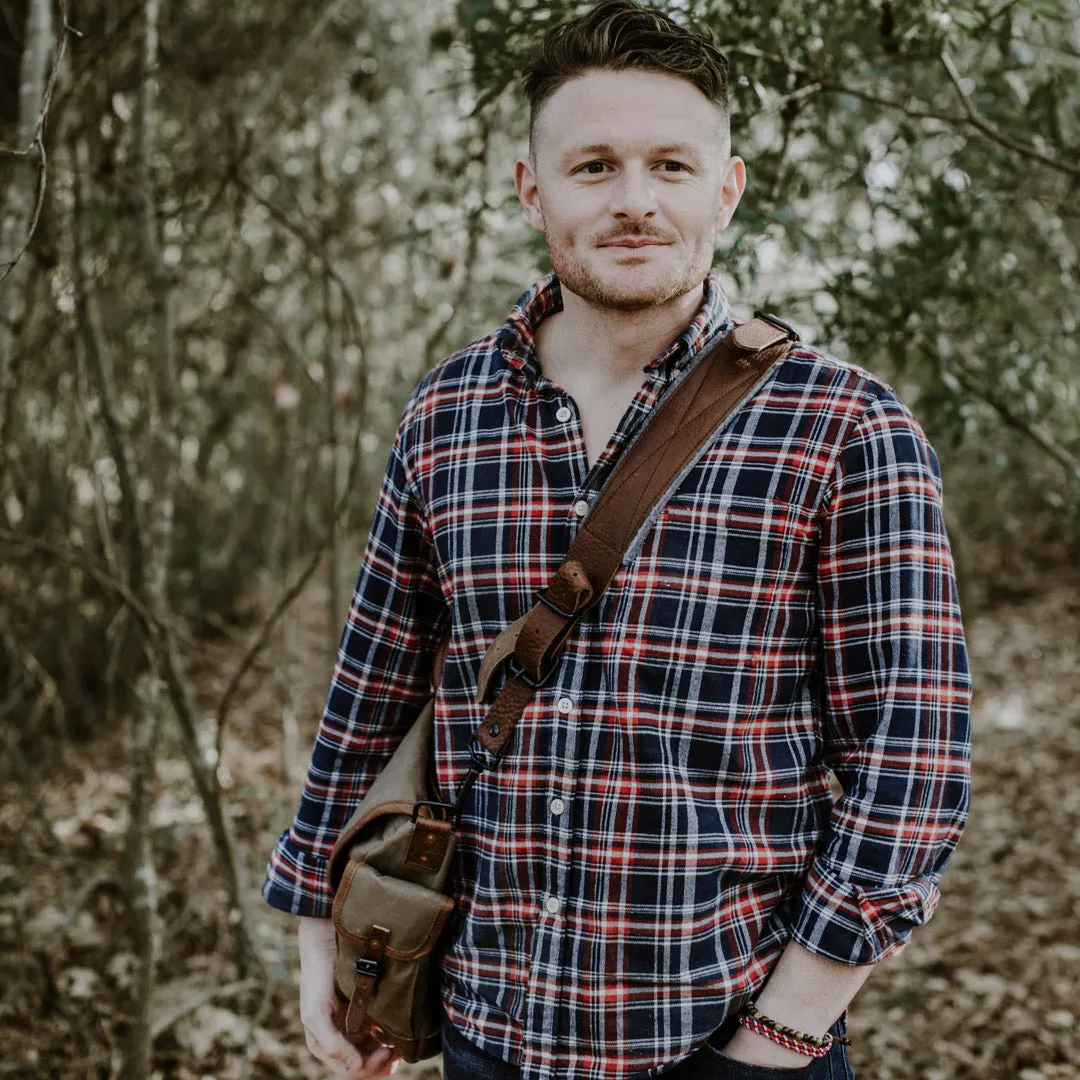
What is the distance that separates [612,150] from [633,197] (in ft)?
0.33

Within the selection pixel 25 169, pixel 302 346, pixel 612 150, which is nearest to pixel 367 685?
pixel 612 150

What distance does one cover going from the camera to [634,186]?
1609 millimetres

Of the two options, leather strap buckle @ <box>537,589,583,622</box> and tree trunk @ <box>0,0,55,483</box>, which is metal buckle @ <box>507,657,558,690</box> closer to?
leather strap buckle @ <box>537,589,583,622</box>

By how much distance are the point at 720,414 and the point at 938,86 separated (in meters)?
3.33

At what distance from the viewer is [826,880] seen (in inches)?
57.5

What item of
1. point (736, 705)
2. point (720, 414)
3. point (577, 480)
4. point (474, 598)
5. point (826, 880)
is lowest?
point (826, 880)

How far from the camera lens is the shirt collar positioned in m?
1.66

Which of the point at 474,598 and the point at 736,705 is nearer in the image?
the point at 736,705

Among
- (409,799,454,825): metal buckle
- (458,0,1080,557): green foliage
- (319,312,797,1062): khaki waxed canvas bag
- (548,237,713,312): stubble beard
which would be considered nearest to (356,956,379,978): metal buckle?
(319,312,797,1062): khaki waxed canvas bag

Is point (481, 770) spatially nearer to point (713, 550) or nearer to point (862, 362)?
point (713, 550)

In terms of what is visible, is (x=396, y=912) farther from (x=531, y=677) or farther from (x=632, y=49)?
(x=632, y=49)

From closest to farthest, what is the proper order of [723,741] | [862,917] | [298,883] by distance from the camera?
[862,917], [723,741], [298,883]

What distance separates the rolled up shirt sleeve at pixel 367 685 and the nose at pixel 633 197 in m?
0.57

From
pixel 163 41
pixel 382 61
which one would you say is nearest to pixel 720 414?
pixel 163 41
